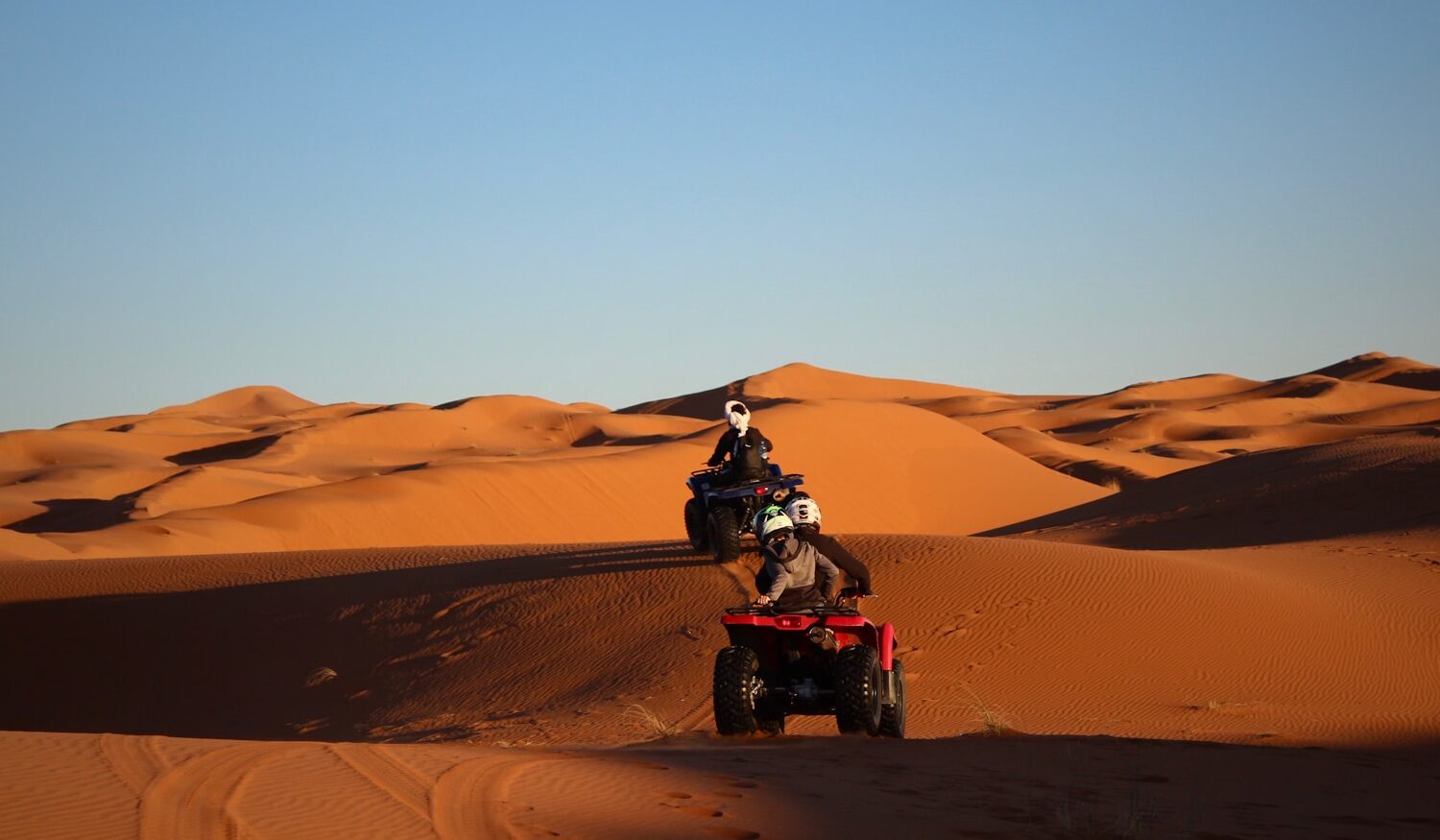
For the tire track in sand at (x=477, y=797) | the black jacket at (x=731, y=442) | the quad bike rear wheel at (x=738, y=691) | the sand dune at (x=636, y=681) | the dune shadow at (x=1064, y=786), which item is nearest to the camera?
the tire track in sand at (x=477, y=797)

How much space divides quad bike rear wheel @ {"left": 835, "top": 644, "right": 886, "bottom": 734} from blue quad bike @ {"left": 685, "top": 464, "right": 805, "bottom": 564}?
19.6 ft

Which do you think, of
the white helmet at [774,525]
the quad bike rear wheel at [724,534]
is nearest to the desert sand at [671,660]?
the quad bike rear wheel at [724,534]

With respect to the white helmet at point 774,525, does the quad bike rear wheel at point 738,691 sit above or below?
below

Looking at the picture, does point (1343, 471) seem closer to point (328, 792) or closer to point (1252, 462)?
point (1252, 462)

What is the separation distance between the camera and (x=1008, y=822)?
624 centimetres

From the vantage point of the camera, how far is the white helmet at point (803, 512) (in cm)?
859

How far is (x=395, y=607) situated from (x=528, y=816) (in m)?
12.0

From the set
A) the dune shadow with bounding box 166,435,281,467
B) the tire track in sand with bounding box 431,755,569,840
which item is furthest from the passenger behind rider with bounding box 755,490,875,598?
the dune shadow with bounding box 166,435,281,467

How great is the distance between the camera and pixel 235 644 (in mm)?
17453

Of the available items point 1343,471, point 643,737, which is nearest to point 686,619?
point 643,737

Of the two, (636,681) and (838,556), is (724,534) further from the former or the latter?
(838,556)

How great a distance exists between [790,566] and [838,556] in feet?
0.98

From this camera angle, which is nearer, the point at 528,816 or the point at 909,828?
the point at 528,816

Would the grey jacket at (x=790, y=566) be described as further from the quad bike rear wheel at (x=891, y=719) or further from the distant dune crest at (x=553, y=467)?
the distant dune crest at (x=553, y=467)
